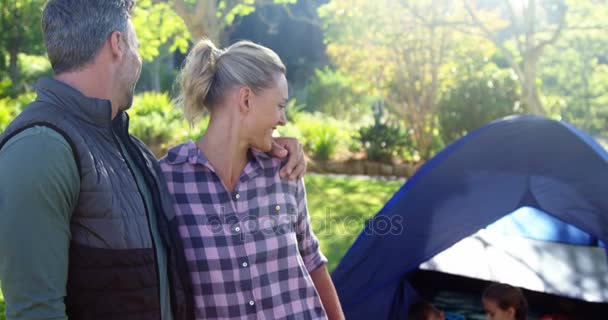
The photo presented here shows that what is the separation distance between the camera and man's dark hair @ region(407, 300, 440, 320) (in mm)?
3570

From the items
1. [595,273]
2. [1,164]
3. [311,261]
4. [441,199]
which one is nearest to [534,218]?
[595,273]

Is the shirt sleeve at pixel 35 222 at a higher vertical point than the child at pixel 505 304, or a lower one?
higher

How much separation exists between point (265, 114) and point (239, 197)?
26 cm

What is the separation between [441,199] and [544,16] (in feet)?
39.5

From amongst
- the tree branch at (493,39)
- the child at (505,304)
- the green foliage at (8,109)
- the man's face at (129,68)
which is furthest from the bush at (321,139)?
the man's face at (129,68)

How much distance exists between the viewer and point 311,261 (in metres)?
2.04

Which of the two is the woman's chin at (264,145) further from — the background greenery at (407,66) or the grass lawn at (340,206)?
A: the background greenery at (407,66)

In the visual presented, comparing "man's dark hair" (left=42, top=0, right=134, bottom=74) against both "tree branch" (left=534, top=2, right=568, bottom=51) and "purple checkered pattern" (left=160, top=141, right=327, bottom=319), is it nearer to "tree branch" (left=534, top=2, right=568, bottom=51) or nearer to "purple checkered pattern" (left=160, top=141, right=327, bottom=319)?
"purple checkered pattern" (left=160, top=141, right=327, bottom=319)

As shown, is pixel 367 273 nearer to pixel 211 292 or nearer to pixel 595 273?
pixel 595 273

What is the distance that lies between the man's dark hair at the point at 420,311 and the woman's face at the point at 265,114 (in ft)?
6.50

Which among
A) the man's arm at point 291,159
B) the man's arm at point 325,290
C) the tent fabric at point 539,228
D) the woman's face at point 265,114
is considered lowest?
the tent fabric at point 539,228

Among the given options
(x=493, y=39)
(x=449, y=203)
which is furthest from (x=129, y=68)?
(x=493, y=39)

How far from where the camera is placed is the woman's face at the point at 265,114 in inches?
74.4

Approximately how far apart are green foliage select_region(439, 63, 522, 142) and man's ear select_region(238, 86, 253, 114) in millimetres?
9481
